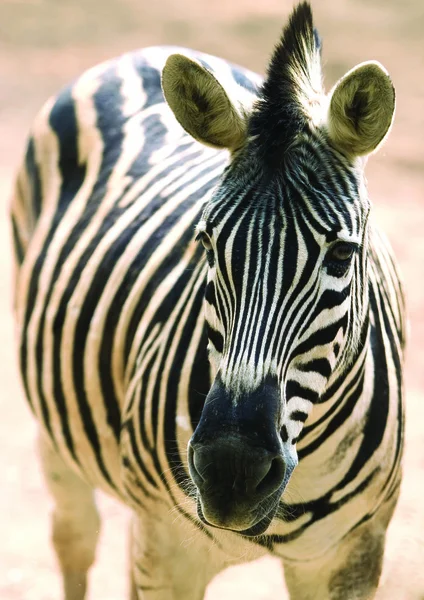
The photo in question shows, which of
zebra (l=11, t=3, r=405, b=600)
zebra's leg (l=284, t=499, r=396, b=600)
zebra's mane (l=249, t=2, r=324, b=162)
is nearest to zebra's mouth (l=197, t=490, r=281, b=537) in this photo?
zebra (l=11, t=3, r=405, b=600)

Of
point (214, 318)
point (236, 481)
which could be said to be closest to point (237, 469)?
point (236, 481)

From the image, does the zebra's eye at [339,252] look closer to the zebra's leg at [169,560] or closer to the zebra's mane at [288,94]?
the zebra's mane at [288,94]

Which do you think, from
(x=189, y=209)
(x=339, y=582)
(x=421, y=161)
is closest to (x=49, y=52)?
(x=421, y=161)

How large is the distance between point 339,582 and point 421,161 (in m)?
8.95

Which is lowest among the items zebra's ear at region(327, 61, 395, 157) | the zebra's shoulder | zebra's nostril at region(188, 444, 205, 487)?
zebra's nostril at region(188, 444, 205, 487)

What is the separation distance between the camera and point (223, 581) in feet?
17.4

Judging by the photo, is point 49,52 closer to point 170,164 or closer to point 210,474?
point 170,164

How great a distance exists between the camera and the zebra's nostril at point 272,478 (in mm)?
2273

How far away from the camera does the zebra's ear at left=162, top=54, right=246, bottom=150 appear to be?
258cm

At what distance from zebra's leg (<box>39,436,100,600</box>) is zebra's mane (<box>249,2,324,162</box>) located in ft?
8.48

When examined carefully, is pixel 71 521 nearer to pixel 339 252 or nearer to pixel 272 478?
pixel 272 478

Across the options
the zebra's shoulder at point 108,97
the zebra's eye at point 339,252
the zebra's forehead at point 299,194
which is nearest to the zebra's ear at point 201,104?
the zebra's forehead at point 299,194

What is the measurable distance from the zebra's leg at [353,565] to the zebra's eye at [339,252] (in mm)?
1194

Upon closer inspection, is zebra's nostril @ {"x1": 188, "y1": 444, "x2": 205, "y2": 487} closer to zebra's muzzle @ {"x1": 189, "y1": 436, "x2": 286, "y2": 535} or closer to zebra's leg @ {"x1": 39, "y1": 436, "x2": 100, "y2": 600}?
zebra's muzzle @ {"x1": 189, "y1": 436, "x2": 286, "y2": 535}
